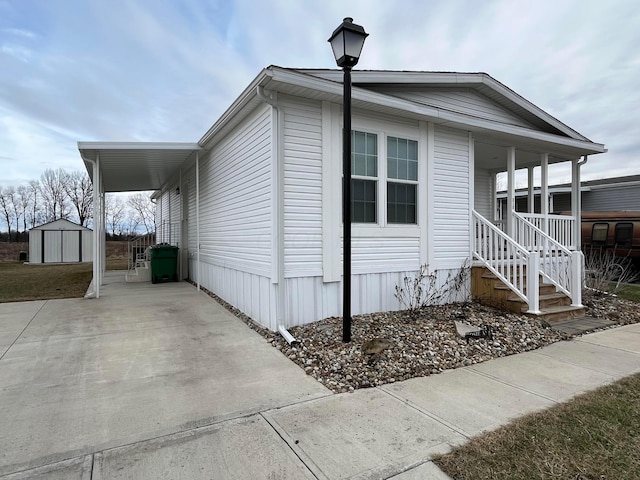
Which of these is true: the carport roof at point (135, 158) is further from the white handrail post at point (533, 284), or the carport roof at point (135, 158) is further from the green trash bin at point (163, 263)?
the white handrail post at point (533, 284)

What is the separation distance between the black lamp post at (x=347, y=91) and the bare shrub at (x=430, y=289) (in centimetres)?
183

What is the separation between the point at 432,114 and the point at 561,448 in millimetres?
5058

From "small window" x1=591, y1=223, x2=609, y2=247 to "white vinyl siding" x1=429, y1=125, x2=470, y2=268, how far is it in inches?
396

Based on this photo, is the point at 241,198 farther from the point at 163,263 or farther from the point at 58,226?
the point at 58,226

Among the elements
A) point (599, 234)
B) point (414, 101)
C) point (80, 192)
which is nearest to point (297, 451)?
point (414, 101)

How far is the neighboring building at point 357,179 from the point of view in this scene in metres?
5.27

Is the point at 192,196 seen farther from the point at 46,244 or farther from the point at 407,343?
the point at 46,244

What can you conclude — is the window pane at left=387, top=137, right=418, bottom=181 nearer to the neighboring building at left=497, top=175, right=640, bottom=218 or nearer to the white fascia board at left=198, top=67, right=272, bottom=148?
the white fascia board at left=198, top=67, right=272, bottom=148

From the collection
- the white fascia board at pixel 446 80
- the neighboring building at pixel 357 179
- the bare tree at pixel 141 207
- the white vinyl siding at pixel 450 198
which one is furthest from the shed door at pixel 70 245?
the white vinyl siding at pixel 450 198

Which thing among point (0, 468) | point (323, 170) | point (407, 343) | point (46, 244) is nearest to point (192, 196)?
point (323, 170)

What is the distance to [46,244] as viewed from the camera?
2177cm

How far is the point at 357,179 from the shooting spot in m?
5.81

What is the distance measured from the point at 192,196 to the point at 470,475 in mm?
10082

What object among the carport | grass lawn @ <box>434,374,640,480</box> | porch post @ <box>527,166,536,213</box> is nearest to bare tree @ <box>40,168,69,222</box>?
the carport
